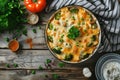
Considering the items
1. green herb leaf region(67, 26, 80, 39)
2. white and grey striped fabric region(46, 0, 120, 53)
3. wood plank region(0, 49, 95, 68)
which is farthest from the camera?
wood plank region(0, 49, 95, 68)

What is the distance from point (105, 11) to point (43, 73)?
0.62 metres

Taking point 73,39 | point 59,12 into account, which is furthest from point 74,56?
point 59,12

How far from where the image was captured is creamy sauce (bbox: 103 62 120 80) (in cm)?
315

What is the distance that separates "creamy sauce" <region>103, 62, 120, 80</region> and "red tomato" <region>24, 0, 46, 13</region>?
0.61 m

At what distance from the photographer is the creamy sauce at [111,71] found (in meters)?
3.15

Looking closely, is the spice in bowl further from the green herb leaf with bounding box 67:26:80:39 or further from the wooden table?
the green herb leaf with bounding box 67:26:80:39

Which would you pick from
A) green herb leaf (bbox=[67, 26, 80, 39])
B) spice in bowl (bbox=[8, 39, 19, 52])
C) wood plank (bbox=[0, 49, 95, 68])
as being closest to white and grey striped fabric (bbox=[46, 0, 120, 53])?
green herb leaf (bbox=[67, 26, 80, 39])

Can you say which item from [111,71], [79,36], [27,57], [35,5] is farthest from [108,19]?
[27,57]

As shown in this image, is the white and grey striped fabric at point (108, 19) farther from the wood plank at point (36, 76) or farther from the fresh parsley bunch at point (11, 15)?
the fresh parsley bunch at point (11, 15)

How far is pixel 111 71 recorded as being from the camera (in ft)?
10.4

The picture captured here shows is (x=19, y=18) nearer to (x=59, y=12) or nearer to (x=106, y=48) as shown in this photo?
(x=59, y=12)

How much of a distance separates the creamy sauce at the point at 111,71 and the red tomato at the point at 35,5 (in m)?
0.61

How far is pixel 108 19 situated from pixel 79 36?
260mm

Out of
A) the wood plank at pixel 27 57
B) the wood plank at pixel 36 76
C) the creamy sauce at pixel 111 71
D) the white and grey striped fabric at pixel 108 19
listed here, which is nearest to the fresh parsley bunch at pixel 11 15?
the wood plank at pixel 27 57
